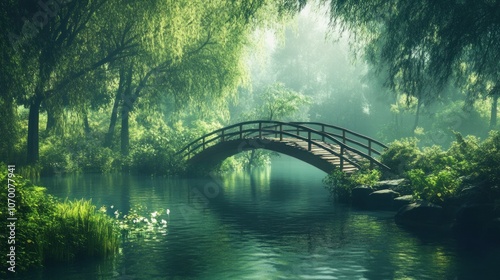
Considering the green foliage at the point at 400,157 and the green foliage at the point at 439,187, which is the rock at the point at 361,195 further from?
the green foliage at the point at 439,187

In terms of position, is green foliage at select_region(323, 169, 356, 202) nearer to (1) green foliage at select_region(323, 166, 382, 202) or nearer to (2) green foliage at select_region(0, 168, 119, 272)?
(1) green foliage at select_region(323, 166, 382, 202)

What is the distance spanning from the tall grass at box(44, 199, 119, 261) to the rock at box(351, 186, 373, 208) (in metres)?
11.0

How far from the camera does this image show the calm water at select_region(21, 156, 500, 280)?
1238cm

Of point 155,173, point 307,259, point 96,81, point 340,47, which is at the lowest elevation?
point 307,259

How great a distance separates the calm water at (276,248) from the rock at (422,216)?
23.2 inches

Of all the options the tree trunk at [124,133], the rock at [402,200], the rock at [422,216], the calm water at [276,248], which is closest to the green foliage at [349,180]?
the calm water at [276,248]

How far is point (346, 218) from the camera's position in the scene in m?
19.6

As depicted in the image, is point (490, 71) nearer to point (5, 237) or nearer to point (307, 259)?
point (307, 259)

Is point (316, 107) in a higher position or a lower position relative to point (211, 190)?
higher

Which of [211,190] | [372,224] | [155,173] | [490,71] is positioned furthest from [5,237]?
[155,173]

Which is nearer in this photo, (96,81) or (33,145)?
(33,145)

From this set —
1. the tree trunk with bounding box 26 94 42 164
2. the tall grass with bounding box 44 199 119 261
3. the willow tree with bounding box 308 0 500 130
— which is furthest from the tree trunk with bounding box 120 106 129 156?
the tall grass with bounding box 44 199 119 261

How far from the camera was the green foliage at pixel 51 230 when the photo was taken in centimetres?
1216

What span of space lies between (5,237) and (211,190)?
17434mm
